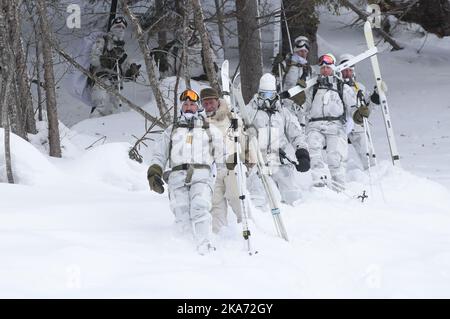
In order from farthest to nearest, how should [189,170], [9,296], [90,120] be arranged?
1. [90,120]
2. [189,170]
3. [9,296]

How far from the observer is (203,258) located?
6.86 m

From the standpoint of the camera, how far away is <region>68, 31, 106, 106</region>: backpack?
18.4m

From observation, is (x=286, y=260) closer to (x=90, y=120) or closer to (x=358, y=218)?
(x=358, y=218)

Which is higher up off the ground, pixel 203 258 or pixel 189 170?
pixel 189 170

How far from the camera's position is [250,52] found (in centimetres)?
1460

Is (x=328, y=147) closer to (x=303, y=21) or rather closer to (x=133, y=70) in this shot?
(x=303, y=21)

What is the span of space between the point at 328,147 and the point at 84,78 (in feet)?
31.8

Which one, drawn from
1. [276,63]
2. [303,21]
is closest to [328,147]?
[276,63]

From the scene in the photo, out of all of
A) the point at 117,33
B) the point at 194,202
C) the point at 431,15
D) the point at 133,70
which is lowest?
the point at 194,202

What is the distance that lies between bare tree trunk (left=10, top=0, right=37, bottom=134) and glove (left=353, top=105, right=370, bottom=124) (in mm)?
4783

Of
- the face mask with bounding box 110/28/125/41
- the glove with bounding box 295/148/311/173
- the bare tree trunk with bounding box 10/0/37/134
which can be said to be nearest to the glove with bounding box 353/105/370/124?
the glove with bounding box 295/148/311/173

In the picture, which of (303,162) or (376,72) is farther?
(376,72)
